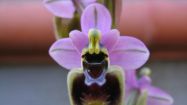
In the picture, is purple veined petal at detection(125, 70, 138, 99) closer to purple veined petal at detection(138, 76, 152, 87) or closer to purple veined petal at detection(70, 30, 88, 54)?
purple veined petal at detection(138, 76, 152, 87)

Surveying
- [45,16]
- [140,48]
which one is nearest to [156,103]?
[140,48]

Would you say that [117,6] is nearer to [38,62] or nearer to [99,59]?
[99,59]

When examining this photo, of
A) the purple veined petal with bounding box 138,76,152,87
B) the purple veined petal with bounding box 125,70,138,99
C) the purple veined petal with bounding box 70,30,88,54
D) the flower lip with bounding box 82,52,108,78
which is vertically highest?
the purple veined petal with bounding box 70,30,88,54

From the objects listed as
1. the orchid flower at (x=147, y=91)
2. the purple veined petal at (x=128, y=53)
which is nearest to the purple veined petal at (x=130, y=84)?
the orchid flower at (x=147, y=91)

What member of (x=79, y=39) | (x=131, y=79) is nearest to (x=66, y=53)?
(x=79, y=39)

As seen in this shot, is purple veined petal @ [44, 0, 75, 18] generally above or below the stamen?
above

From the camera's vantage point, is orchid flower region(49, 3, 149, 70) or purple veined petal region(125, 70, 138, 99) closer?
orchid flower region(49, 3, 149, 70)

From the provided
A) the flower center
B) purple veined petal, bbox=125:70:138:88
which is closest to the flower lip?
the flower center

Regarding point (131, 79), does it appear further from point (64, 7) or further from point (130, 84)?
point (64, 7)
